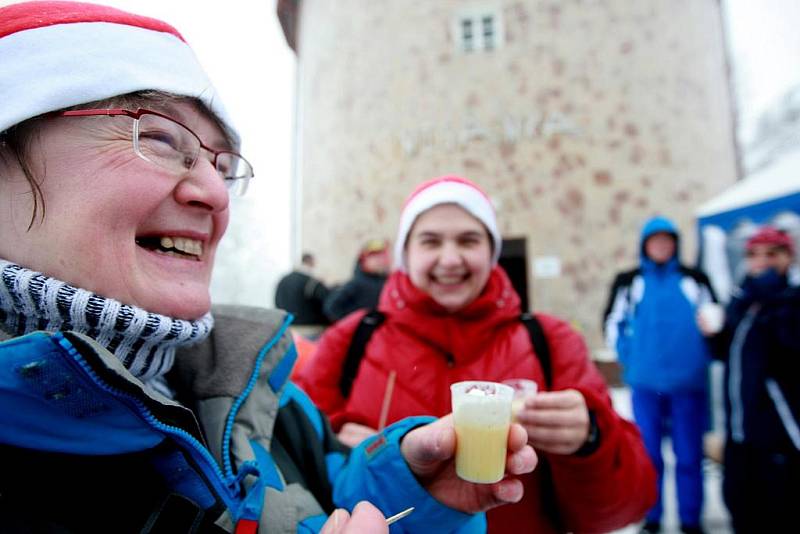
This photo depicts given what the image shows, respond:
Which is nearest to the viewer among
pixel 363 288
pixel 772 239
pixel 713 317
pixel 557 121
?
pixel 772 239

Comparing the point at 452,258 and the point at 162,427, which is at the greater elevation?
the point at 452,258

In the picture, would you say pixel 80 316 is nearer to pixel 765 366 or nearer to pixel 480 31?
pixel 765 366

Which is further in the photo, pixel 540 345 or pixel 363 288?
pixel 363 288

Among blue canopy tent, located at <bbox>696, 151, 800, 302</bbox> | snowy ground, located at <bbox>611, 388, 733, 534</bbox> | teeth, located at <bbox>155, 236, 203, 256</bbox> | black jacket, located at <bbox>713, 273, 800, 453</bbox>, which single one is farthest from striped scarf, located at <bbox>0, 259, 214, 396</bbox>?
blue canopy tent, located at <bbox>696, 151, 800, 302</bbox>

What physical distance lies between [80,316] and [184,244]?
0.19 m

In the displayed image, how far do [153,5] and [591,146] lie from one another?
677cm

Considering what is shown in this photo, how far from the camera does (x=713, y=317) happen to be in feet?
9.42

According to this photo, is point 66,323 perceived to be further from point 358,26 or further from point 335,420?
point 358,26

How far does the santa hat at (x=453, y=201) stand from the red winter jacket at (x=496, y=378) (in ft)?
0.61

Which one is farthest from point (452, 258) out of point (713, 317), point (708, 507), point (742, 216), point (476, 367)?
point (742, 216)

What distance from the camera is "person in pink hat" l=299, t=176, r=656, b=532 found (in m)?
1.15

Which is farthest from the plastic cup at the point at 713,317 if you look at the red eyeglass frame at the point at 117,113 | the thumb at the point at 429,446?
the red eyeglass frame at the point at 117,113

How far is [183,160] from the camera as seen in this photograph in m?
0.75

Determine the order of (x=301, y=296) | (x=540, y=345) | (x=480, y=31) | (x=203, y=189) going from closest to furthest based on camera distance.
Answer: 1. (x=203, y=189)
2. (x=540, y=345)
3. (x=301, y=296)
4. (x=480, y=31)
